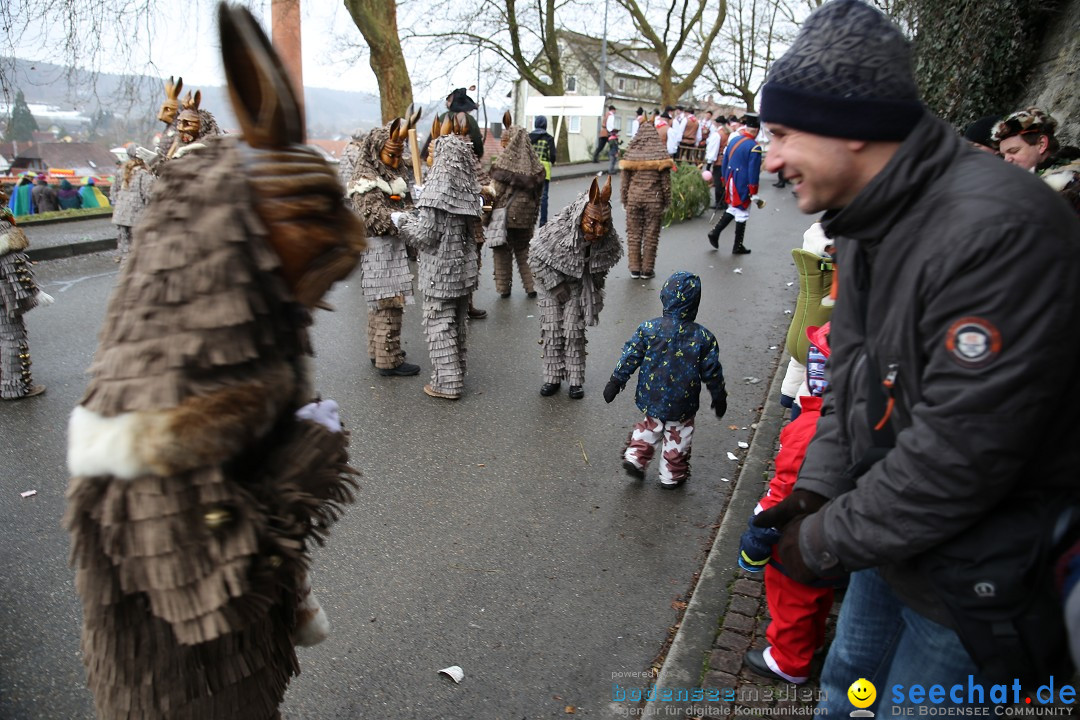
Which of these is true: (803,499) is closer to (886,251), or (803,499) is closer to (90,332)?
(886,251)

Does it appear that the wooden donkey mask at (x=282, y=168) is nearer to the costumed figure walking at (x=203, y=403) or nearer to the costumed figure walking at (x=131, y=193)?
the costumed figure walking at (x=203, y=403)

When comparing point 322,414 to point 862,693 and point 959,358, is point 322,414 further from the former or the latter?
point 862,693

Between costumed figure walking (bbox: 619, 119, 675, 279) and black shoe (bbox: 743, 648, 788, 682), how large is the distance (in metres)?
8.09

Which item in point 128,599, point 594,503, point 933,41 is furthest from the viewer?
point 933,41

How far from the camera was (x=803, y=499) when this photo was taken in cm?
190

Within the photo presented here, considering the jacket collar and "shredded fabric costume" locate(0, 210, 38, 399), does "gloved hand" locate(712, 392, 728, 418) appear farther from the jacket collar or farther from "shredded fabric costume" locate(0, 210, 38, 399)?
"shredded fabric costume" locate(0, 210, 38, 399)

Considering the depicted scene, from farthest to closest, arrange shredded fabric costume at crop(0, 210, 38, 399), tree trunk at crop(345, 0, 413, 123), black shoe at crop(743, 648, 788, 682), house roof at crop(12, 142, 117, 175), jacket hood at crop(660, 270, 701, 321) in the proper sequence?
1. house roof at crop(12, 142, 117, 175)
2. tree trunk at crop(345, 0, 413, 123)
3. shredded fabric costume at crop(0, 210, 38, 399)
4. jacket hood at crop(660, 270, 701, 321)
5. black shoe at crop(743, 648, 788, 682)

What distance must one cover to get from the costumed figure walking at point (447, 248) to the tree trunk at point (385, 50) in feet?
36.4

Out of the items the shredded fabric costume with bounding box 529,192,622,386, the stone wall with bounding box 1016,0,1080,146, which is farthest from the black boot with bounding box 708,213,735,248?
the shredded fabric costume with bounding box 529,192,622,386

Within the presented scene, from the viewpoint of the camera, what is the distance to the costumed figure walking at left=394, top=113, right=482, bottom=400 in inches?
232

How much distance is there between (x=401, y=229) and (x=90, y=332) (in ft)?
13.3

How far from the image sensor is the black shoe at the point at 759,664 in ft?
9.77

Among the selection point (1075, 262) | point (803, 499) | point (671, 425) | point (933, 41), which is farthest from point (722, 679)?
point (933, 41)

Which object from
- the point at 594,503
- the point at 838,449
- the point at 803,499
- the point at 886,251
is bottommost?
the point at 594,503
